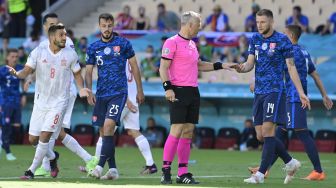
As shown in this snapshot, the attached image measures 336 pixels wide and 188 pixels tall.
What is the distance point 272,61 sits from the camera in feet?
43.6

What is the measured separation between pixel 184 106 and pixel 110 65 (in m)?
1.36

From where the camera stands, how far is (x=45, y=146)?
45.6 ft

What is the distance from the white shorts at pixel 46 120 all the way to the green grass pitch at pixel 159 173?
2.24ft

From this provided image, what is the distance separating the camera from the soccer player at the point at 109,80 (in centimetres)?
1378

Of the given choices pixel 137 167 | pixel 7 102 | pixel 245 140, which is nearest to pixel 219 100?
pixel 245 140

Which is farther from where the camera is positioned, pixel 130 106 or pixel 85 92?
pixel 130 106

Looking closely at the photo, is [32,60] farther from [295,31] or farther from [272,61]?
[295,31]

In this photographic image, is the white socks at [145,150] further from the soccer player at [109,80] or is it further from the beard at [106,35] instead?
the beard at [106,35]

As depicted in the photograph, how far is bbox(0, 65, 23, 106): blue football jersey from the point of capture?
2158 cm

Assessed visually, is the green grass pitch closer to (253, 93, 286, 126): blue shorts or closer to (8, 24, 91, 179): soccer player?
(8, 24, 91, 179): soccer player

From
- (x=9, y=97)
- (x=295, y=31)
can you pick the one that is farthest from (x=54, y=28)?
(x=9, y=97)

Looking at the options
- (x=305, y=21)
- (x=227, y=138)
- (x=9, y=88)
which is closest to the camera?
(x=9, y=88)

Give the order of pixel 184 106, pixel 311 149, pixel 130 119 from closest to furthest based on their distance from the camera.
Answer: pixel 184 106, pixel 311 149, pixel 130 119

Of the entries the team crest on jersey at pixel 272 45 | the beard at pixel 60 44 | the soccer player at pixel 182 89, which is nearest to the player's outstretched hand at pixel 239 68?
the soccer player at pixel 182 89
